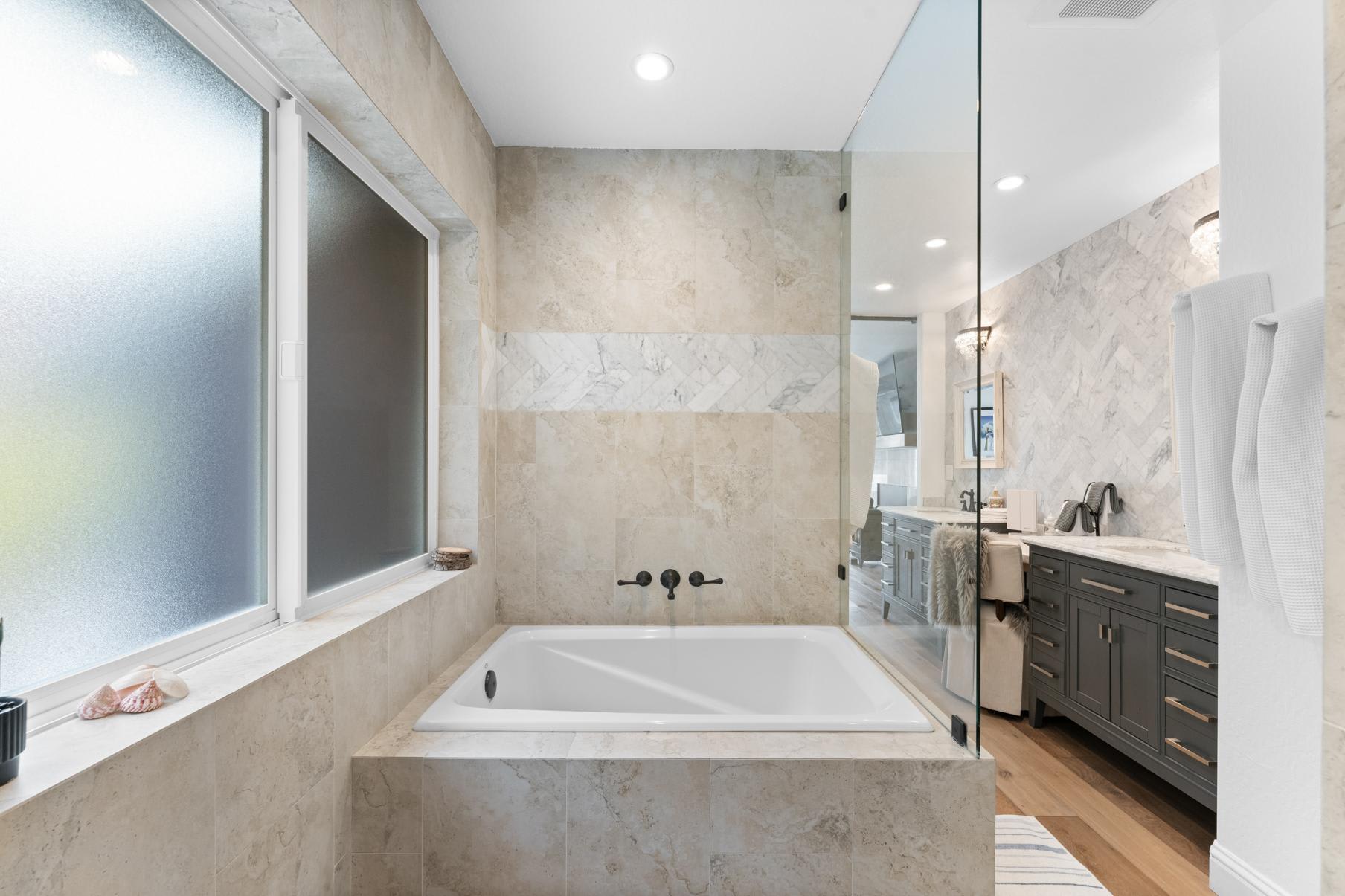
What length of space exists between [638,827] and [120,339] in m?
1.44

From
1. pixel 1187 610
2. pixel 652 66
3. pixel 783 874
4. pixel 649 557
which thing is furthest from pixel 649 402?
pixel 1187 610

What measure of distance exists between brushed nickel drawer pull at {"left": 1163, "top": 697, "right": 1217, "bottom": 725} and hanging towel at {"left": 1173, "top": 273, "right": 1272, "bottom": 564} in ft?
2.07

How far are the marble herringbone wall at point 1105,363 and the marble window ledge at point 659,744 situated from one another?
2194 millimetres

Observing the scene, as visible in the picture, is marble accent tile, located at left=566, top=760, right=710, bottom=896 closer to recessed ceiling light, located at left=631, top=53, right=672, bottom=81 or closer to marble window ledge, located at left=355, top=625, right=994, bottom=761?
marble window ledge, located at left=355, top=625, right=994, bottom=761

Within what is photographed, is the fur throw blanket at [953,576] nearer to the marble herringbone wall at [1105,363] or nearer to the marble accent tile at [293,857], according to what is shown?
the marble accent tile at [293,857]

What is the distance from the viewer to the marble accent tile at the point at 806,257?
2768 millimetres

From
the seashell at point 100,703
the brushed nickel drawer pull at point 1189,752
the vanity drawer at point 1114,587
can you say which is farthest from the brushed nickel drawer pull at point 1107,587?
the seashell at point 100,703

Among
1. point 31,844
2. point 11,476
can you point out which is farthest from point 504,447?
point 31,844

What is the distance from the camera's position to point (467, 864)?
1574 millimetres

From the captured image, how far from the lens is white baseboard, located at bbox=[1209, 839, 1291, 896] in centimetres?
182

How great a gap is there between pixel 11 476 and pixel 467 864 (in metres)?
1.24

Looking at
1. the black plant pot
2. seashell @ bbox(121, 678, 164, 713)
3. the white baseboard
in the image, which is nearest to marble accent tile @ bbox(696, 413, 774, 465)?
the white baseboard

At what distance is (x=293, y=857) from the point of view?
4.35ft

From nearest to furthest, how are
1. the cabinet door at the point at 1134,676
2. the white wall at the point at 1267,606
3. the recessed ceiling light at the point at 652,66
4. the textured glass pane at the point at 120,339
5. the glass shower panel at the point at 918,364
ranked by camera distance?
1. the textured glass pane at the point at 120,339
2. the glass shower panel at the point at 918,364
3. the white wall at the point at 1267,606
4. the recessed ceiling light at the point at 652,66
5. the cabinet door at the point at 1134,676
